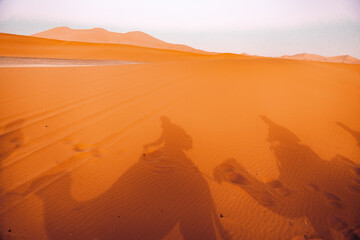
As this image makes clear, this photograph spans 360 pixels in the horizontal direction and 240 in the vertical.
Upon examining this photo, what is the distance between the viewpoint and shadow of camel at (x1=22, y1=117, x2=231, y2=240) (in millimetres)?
2121

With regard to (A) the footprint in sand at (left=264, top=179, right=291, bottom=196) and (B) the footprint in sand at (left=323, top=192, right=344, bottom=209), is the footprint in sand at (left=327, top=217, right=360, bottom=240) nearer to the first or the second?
(B) the footprint in sand at (left=323, top=192, right=344, bottom=209)

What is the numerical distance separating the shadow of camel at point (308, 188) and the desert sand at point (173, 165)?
18mm

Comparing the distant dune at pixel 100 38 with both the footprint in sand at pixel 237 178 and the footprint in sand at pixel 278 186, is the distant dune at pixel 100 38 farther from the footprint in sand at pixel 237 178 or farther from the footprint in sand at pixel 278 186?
the footprint in sand at pixel 278 186

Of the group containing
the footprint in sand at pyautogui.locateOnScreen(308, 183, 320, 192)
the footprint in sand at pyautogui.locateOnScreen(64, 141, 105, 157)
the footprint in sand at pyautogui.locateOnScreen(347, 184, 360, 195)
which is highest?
the footprint in sand at pyautogui.locateOnScreen(64, 141, 105, 157)

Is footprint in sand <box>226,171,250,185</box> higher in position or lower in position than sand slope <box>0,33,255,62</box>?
lower

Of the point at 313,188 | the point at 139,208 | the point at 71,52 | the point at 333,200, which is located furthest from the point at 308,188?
the point at 71,52

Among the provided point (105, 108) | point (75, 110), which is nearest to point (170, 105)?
point (105, 108)

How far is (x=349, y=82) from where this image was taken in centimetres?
909

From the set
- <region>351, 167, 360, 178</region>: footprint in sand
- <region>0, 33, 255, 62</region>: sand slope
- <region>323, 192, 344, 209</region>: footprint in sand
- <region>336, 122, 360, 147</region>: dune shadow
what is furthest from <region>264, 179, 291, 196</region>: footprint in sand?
<region>0, 33, 255, 62</region>: sand slope

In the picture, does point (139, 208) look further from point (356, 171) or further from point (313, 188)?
point (356, 171)

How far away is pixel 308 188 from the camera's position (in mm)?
2906

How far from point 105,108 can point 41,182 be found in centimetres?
283

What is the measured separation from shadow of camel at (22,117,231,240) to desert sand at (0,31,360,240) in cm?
1

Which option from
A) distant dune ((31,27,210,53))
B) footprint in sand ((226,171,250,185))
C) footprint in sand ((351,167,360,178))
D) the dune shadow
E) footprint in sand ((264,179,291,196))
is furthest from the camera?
distant dune ((31,27,210,53))
